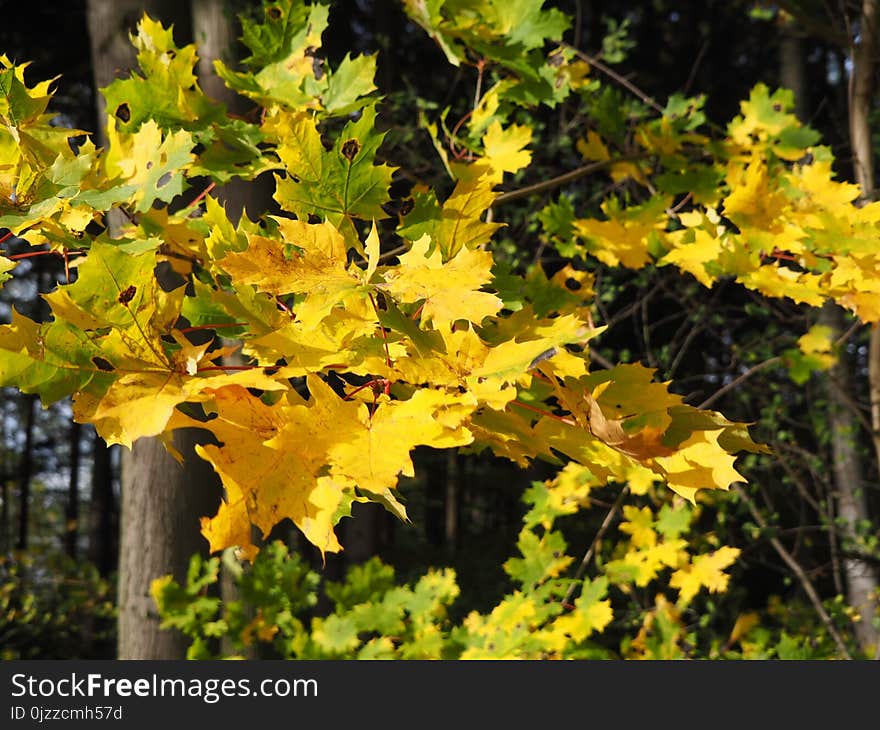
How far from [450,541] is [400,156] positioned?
9183 millimetres

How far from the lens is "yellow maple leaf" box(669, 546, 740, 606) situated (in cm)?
266

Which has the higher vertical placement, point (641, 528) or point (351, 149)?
point (351, 149)

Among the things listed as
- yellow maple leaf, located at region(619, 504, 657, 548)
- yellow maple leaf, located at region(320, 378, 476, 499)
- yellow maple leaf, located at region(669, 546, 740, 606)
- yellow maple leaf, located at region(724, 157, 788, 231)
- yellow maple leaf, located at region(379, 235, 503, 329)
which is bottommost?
yellow maple leaf, located at region(669, 546, 740, 606)

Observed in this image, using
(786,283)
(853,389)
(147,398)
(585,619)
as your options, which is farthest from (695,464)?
(853,389)

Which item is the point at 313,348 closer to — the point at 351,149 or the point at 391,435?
the point at 391,435

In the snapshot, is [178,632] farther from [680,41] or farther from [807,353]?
[680,41]

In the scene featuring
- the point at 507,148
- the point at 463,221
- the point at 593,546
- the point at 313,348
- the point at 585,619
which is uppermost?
the point at 507,148

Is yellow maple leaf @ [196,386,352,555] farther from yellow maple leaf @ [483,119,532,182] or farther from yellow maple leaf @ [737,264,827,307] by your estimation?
yellow maple leaf @ [737,264,827,307]

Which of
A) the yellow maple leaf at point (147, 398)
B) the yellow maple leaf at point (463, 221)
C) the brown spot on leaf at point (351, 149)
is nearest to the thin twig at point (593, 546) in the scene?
the yellow maple leaf at point (463, 221)

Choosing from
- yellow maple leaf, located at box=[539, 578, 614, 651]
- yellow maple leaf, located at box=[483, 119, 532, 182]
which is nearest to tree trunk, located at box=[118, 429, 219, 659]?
yellow maple leaf, located at box=[539, 578, 614, 651]

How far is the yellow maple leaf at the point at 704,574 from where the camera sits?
266cm

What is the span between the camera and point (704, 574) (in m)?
2.70

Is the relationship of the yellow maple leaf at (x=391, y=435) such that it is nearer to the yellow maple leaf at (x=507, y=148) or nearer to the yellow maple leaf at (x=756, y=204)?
the yellow maple leaf at (x=507, y=148)

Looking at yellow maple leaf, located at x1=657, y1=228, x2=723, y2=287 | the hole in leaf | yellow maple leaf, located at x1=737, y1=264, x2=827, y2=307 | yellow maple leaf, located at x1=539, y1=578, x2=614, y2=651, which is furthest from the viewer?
yellow maple leaf, located at x1=539, y1=578, x2=614, y2=651
